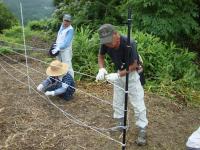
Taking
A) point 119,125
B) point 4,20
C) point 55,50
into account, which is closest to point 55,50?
point 55,50

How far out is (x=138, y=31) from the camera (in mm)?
10508

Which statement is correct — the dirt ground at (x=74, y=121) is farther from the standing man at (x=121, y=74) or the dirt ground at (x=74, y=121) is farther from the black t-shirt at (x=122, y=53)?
the black t-shirt at (x=122, y=53)

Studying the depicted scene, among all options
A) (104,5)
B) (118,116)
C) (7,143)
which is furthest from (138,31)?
(7,143)

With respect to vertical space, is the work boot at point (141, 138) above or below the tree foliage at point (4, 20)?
below

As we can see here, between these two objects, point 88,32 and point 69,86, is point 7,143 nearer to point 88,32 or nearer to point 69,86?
point 69,86

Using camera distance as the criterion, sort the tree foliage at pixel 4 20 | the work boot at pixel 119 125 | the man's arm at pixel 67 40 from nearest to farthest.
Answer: the work boot at pixel 119 125, the man's arm at pixel 67 40, the tree foliage at pixel 4 20

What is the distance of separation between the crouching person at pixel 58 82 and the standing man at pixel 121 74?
1284 millimetres

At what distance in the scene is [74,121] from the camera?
6.48 m

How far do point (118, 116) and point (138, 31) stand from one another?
15.5ft

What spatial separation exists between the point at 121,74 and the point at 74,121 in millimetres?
1376

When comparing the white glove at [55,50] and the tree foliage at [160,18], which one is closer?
the white glove at [55,50]

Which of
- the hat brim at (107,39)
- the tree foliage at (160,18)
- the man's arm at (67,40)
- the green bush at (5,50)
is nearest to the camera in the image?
the hat brim at (107,39)

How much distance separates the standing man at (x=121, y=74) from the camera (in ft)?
17.3

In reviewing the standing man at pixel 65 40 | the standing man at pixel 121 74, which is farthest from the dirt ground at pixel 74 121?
the standing man at pixel 65 40
